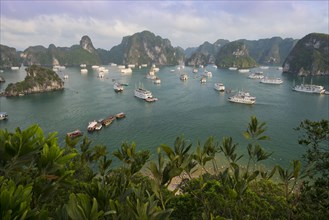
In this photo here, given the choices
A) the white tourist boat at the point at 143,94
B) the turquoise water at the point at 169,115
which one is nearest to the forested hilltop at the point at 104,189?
the turquoise water at the point at 169,115

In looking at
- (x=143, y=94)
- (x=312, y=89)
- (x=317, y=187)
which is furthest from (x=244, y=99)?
(x=317, y=187)

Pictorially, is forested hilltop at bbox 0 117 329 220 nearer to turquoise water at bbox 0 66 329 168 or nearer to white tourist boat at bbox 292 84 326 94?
turquoise water at bbox 0 66 329 168

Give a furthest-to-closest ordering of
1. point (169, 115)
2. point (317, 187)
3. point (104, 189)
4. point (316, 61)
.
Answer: point (316, 61)
point (169, 115)
point (317, 187)
point (104, 189)

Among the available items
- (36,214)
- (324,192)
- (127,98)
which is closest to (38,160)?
(36,214)

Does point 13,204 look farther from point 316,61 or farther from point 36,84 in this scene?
point 316,61

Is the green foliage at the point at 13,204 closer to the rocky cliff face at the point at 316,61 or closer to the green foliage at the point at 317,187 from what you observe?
the green foliage at the point at 317,187

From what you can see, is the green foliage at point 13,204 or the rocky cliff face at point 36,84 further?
the rocky cliff face at point 36,84

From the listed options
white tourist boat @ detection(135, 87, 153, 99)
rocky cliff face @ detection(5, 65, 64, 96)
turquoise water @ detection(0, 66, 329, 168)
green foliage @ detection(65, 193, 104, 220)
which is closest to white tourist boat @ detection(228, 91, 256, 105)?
turquoise water @ detection(0, 66, 329, 168)
